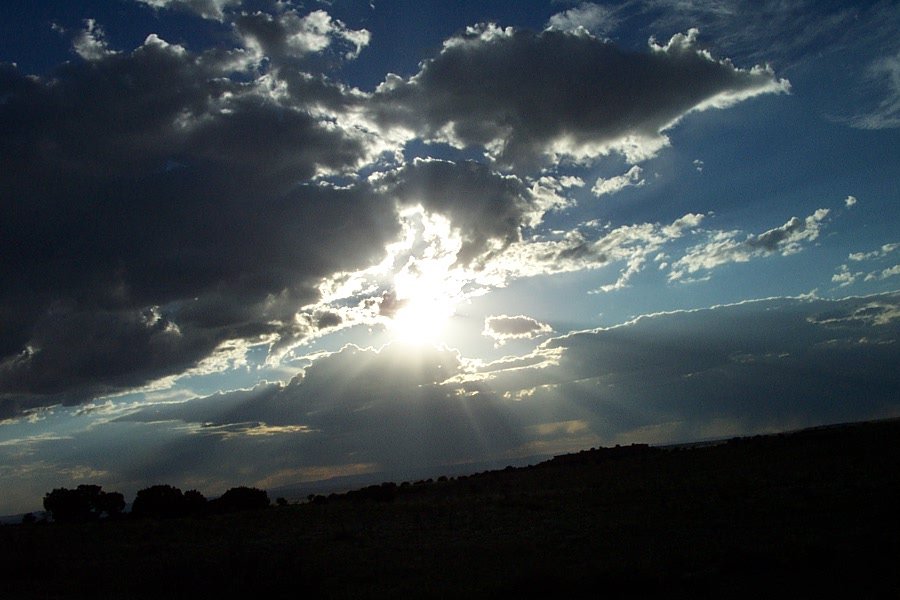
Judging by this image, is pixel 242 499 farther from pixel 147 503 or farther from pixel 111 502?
pixel 111 502

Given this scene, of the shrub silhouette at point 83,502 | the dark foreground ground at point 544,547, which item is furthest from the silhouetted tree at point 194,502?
the dark foreground ground at point 544,547

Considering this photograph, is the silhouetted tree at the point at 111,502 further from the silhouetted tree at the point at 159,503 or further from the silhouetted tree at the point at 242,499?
the silhouetted tree at the point at 242,499

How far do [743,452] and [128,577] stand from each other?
54341mm

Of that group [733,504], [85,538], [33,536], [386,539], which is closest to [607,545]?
[386,539]

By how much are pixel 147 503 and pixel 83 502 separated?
27.3 feet

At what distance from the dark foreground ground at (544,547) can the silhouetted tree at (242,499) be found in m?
17.6

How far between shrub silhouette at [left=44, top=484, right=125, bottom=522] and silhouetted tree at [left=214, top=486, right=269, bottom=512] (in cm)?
1029

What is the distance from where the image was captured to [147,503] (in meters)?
63.6

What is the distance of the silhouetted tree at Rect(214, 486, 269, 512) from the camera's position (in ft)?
203

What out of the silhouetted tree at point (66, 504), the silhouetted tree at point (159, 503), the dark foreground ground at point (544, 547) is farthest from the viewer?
the silhouetted tree at point (66, 504)

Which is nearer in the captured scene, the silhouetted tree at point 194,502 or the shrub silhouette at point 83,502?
the silhouetted tree at point 194,502

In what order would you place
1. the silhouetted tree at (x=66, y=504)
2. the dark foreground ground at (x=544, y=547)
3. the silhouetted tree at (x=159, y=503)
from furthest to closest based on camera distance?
1. the silhouetted tree at (x=66, y=504)
2. the silhouetted tree at (x=159, y=503)
3. the dark foreground ground at (x=544, y=547)

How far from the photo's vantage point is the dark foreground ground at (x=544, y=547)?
16016mm

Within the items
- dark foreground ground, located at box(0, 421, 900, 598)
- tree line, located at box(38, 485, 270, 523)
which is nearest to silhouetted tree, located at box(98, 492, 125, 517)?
tree line, located at box(38, 485, 270, 523)
